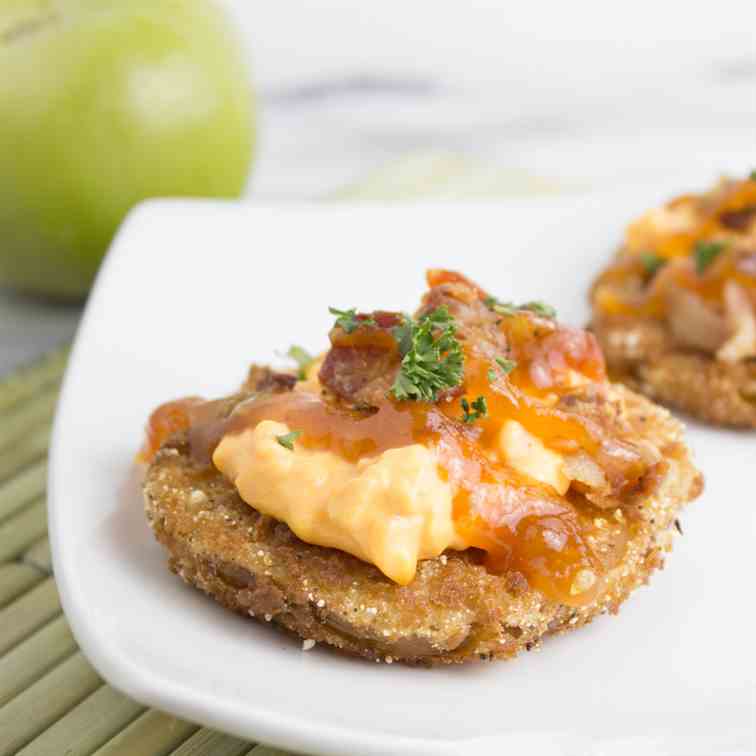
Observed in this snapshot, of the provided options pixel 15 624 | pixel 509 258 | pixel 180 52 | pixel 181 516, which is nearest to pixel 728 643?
pixel 181 516

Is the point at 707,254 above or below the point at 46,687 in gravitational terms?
above

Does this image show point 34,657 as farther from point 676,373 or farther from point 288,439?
point 676,373

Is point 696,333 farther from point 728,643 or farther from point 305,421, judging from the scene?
point 305,421

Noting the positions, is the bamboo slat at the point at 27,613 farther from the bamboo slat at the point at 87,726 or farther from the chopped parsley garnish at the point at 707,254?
the chopped parsley garnish at the point at 707,254

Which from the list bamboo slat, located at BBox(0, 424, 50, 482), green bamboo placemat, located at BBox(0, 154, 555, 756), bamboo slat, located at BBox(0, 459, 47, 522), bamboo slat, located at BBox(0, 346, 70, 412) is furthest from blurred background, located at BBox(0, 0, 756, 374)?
bamboo slat, located at BBox(0, 459, 47, 522)

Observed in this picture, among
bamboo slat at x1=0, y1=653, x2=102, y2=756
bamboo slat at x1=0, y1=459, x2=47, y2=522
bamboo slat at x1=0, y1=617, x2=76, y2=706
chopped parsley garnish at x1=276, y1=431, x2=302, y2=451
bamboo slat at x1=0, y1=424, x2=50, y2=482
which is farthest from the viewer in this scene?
bamboo slat at x1=0, y1=424, x2=50, y2=482

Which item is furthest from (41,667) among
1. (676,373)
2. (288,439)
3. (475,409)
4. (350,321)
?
(676,373)

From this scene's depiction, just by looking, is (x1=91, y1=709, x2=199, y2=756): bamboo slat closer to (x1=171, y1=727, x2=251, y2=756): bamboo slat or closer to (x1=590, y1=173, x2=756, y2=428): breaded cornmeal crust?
(x1=171, y1=727, x2=251, y2=756): bamboo slat
